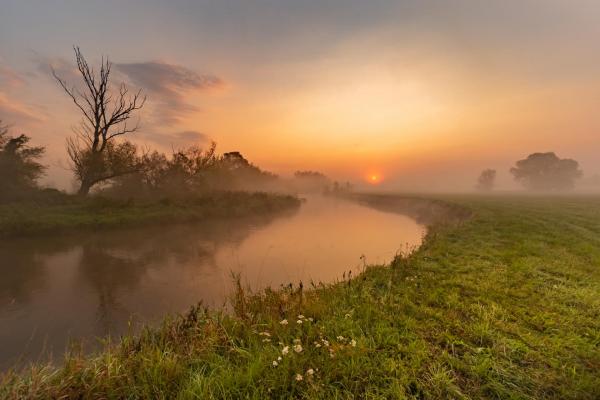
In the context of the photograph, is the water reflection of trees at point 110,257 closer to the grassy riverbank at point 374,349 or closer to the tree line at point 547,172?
the grassy riverbank at point 374,349

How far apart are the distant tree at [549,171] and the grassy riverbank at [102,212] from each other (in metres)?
97.7

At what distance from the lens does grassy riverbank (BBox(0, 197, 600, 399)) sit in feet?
9.75

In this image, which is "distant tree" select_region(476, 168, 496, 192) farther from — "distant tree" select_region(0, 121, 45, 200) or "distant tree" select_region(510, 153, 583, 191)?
"distant tree" select_region(0, 121, 45, 200)

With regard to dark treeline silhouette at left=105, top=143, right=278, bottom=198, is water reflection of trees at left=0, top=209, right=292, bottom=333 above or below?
below

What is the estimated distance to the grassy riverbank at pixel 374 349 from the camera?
297 cm

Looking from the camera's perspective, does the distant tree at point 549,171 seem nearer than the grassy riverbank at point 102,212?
No

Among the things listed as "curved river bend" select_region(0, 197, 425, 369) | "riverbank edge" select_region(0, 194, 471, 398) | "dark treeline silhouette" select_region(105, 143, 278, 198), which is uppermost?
"dark treeline silhouette" select_region(105, 143, 278, 198)

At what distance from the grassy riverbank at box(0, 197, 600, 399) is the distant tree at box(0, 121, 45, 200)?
2539cm

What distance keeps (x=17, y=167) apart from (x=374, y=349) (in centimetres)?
3040

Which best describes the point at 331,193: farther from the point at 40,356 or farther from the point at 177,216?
the point at 40,356

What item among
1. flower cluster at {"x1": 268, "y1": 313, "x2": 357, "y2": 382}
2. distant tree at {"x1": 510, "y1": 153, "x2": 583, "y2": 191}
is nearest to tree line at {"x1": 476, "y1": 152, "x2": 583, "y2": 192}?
distant tree at {"x1": 510, "y1": 153, "x2": 583, "y2": 191}

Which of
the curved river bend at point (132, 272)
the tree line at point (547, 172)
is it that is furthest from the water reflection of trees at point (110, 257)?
the tree line at point (547, 172)

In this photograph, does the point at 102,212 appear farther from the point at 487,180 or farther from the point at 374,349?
the point at 487,180

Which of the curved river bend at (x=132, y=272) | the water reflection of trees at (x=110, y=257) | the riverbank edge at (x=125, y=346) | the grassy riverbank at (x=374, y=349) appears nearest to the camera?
the riverbank edge at (x=125, y=346)
